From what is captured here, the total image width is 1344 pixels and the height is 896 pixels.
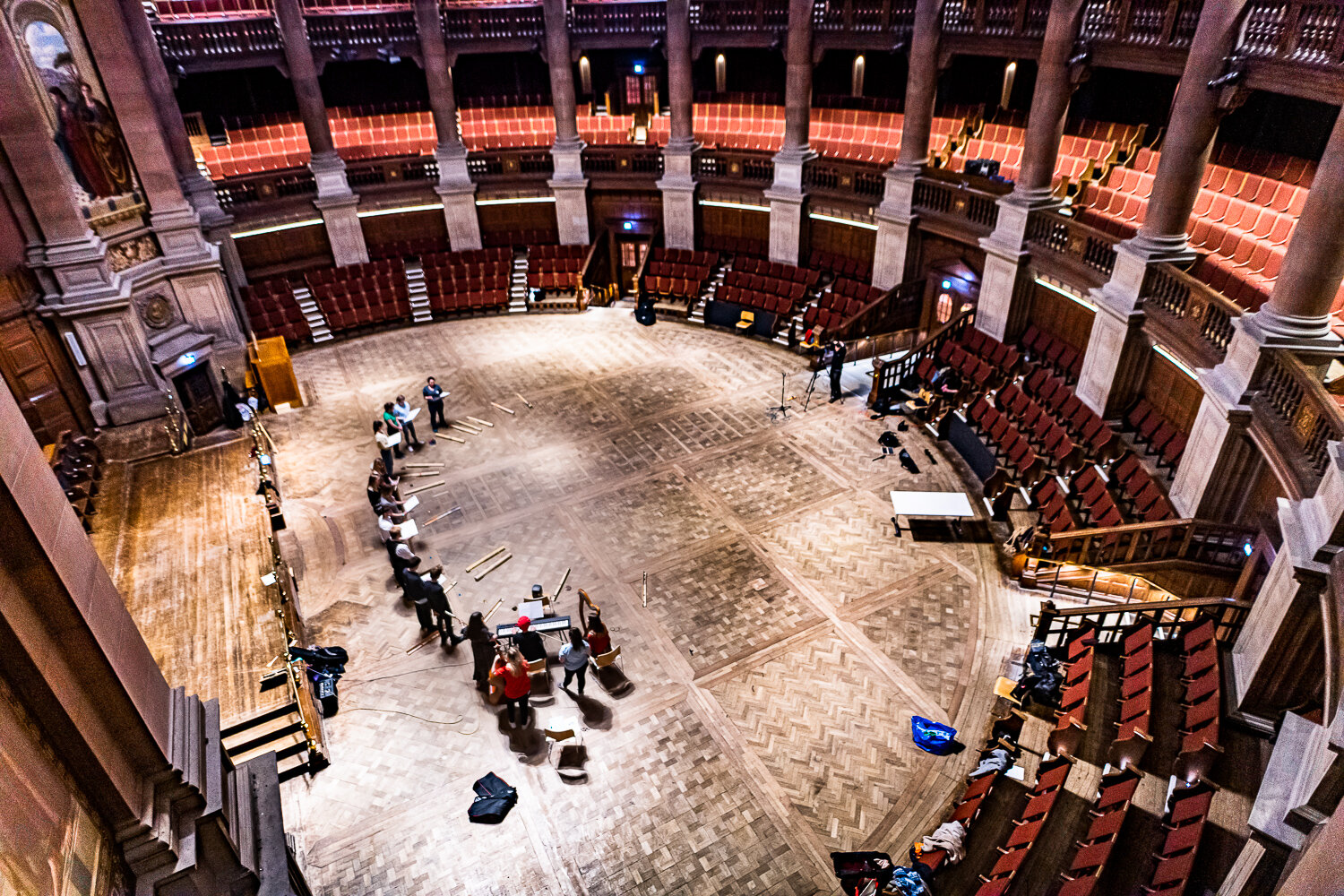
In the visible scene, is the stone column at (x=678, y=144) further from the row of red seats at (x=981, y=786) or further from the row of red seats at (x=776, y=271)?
the row of red seats at (x=981, y=786)

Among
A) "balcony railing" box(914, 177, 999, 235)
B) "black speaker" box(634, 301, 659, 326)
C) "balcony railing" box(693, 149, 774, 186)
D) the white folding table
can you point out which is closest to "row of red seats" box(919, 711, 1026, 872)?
the white folding table

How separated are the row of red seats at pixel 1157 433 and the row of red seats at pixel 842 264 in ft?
26.0

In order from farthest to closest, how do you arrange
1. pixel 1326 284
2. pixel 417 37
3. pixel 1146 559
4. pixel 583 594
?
pixel 417 37, pixel 1146 559, pixel 583 594, pixel 1326 284

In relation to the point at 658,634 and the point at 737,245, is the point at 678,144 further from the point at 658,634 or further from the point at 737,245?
the point at 658,634

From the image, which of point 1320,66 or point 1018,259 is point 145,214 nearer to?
point 1018,259

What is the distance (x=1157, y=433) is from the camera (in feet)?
41.2

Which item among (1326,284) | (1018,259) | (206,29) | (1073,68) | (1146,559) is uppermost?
(206,29)

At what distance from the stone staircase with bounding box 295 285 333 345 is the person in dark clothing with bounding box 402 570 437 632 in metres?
11.7

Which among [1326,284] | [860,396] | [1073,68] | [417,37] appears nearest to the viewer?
[1326,284]

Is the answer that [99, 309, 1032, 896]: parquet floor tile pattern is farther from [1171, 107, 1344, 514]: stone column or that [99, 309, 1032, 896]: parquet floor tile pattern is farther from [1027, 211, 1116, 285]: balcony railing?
[1027, 211, 1116, 285]: balcony railing

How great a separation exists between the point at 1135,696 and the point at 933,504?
168 inches

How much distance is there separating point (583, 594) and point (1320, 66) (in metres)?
11.1

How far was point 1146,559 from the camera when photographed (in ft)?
36.0

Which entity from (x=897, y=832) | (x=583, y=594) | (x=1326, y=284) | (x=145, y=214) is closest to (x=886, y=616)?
(x=897, y=832)
